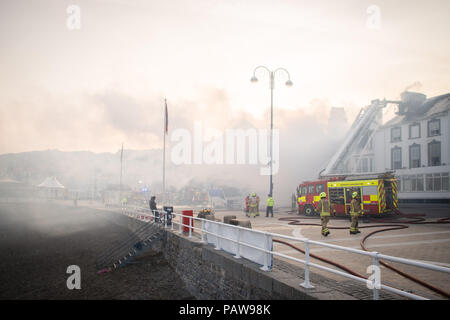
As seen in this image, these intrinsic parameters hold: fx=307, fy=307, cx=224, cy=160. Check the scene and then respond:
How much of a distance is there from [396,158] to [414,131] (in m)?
3.66

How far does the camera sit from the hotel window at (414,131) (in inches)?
1371

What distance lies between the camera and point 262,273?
6.49 metres

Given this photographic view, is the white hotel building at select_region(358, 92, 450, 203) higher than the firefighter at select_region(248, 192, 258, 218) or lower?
higher

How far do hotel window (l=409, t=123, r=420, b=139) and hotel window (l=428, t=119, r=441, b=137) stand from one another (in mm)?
1319

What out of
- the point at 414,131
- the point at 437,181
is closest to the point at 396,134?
the point at 414,131

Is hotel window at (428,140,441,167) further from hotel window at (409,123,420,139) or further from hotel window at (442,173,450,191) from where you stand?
hotel window at (409,123,420,139)

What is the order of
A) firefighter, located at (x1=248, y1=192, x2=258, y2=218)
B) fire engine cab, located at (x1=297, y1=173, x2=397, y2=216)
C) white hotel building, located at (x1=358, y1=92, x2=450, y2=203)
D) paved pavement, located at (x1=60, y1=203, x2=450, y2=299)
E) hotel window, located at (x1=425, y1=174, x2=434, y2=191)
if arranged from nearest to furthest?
paved pavement, located at (x1=60, y1=203, x2=450, y2=299)
fire engine cab, located at (x1=297, y1=173, x2=397, y2=216)
firefighter, located at (x1=248, y1=192, x2=258, y2=218)
white hotel building, located at (x1=358, y1=92, x2=450, y2=203)
hotel window, located at (x1=425, y1=174, x2=434, y2=191)

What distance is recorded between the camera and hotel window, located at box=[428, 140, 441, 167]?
32.0m

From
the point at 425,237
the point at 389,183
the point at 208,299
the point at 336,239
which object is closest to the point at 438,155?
the point at 389,183

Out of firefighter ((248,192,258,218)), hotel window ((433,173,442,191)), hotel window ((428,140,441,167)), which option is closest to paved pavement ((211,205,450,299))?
firefighter ((248,192,258,218))

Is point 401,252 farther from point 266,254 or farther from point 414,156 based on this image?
point 414,156

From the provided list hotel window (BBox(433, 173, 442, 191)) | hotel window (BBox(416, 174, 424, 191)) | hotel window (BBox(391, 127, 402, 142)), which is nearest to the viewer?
hotel window (BBox(433, 173, 442, 191))
